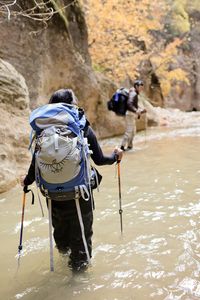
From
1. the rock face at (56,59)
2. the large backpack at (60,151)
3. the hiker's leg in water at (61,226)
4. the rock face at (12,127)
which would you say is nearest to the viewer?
the large backpack at (60,151)

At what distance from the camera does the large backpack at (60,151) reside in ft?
9.83

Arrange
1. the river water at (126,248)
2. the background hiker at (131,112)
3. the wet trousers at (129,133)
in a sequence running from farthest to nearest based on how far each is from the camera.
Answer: the wet trousers at (129,133), the background hiker at (131,112), the river water at (126,248)

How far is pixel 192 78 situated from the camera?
30.8 meters

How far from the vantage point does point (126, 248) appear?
3.99 metres

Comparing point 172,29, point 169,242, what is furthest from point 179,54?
point 169,242

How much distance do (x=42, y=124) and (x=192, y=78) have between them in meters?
29.3

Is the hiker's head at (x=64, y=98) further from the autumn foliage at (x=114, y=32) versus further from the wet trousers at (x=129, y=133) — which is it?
the autumn foliage at (x=114, y=32)

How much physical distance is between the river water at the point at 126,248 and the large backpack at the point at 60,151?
2.77ft

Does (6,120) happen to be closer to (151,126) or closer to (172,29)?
(151,126)

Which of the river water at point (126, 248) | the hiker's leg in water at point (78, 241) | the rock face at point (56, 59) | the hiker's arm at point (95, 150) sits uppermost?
the rock face at point (56, 59)

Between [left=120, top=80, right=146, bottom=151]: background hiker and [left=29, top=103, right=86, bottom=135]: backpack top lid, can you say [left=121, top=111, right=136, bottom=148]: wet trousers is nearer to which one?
[left=120, top=80, right=146, bottom=151]: background hiker

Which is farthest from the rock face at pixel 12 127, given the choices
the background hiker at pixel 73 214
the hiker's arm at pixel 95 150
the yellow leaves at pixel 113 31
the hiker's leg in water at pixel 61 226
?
the yellow leaves at pixel 113 31

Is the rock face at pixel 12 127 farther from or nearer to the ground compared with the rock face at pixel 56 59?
nearer to the ground

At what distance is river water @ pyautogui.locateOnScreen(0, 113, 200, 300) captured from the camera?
3.20 m
